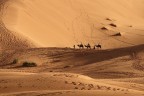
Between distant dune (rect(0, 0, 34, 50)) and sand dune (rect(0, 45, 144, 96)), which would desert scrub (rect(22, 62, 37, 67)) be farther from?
distant dune (rect(0, 0, 34, 50))

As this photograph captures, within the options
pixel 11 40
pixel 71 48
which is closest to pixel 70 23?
pixel 11 40

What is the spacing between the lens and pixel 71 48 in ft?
87.8

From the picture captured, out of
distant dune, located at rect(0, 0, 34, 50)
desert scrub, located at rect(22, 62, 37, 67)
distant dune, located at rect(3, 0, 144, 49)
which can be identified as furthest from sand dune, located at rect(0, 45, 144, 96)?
distant dune, located at rect(3, 0, 144, 49)

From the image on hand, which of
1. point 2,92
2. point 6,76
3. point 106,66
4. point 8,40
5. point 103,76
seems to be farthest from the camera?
point 8,40

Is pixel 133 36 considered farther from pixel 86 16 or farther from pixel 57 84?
pixel 57 84

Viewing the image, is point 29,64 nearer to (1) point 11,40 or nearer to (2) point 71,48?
(2) point 71,48

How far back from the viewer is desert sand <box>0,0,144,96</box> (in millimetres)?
12680

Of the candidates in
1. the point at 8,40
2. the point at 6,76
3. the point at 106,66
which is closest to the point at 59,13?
the point at 8,40

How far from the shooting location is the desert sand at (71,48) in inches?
499

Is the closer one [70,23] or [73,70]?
[73,70]

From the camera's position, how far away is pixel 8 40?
30.9 metres

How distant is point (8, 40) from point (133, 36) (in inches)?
473

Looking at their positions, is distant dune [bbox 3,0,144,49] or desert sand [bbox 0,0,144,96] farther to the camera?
distant dune [bbox 3,0,144,49]

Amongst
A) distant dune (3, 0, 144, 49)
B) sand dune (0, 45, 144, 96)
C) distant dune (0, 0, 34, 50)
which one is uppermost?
distant dune (3, 0, 144, 49)
